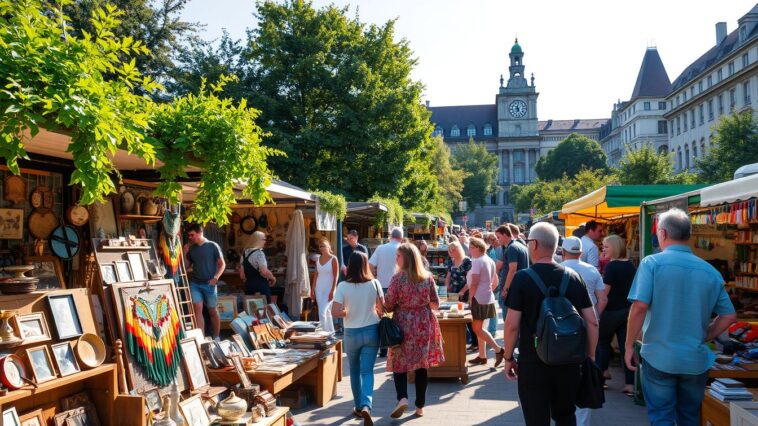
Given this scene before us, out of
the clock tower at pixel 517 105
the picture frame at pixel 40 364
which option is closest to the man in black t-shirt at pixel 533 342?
the picture frame at pixel 40 364

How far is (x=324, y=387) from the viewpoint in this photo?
676cm

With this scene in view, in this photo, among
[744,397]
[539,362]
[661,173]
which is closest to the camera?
[539,362]

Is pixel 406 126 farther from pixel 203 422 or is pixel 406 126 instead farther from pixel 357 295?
pixel 203 422

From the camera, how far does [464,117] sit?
10625cm

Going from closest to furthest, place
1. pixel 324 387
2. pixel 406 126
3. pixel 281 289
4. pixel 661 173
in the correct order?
pixel 324 387 < pixel 281 289 < pixel 406 126 < pixel 661 173

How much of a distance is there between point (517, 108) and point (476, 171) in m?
27.1

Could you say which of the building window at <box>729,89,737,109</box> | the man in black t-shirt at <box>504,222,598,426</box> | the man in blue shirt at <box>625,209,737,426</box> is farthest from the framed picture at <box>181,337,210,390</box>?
the building window at <box>729,89,737,109</box>

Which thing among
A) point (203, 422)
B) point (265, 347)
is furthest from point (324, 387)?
point (203, 422)

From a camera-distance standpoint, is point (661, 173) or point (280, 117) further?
point (661, 173)

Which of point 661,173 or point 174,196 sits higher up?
point 661,173

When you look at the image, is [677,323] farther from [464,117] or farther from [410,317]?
[464,117]

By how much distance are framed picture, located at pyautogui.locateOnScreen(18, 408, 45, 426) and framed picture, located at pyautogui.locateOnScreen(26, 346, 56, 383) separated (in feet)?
0.75

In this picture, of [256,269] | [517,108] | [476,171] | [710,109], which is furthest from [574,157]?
[256,269]

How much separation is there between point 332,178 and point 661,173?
23.9 m
